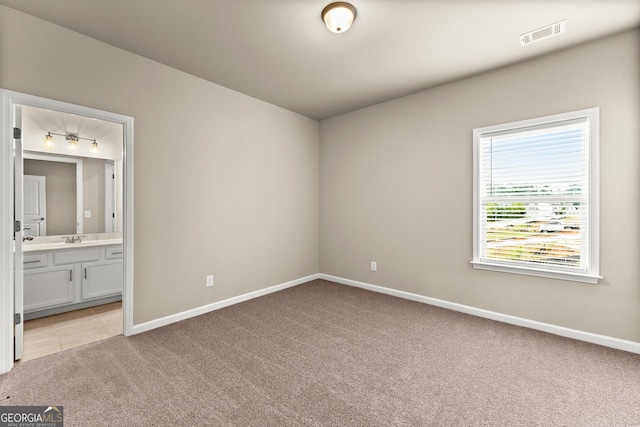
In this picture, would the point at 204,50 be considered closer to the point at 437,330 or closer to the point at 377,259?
the point at 377,259

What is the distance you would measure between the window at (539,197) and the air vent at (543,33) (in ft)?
2.40

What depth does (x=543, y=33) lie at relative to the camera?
2.44 metres

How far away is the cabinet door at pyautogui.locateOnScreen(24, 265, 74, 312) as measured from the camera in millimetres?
3190

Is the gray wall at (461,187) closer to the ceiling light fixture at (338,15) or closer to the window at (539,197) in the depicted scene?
the window at (539,197)

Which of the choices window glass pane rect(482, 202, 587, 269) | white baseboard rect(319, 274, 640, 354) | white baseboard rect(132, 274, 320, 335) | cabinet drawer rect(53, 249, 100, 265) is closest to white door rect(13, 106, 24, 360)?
white baseboard rect(132, 274, 320, 335)

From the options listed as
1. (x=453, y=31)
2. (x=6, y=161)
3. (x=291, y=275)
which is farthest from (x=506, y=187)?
(x=6, y=161)

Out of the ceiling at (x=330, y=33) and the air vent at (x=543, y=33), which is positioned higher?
the ceiling at (x=330, y=33)

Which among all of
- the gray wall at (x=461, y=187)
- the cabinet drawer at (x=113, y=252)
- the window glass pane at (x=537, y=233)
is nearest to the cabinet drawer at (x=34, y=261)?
the cabinet drawer at (x=113, y=252)

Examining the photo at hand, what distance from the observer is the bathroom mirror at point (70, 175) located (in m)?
3.60

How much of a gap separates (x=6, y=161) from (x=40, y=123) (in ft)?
5.79

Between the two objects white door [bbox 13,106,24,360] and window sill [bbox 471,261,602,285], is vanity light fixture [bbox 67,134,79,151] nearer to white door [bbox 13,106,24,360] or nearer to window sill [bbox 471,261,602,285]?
white door [bbox 13,106,24,360]

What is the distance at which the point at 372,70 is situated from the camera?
3131 millimetres

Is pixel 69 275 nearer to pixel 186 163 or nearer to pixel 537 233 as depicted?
pixel 186 163

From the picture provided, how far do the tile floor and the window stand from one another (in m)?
4.15
